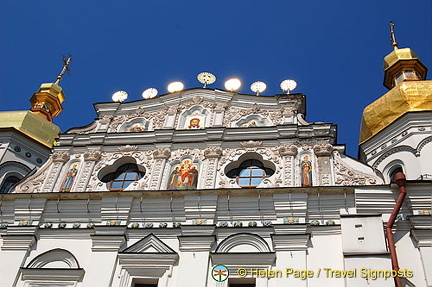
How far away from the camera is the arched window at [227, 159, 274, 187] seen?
1220 cm

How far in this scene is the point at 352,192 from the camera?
36.2 feet

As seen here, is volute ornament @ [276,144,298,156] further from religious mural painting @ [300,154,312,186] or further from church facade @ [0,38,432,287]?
religious mural painting @ [300,154,312,186]

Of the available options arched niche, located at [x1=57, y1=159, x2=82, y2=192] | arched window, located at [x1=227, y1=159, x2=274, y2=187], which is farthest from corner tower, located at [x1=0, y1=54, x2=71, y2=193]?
arched window, located at [x1=227, y1=159, x2=274, y2=187]

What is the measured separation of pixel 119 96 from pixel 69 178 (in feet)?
10.7

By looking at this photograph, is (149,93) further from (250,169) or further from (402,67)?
(402,67)

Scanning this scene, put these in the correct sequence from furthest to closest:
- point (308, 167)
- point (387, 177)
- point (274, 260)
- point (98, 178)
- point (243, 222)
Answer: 1. point (387, 177)
2. point (98, 178)
3. point (308, 167)
4. point (243, 222)
5. point (274, 260)

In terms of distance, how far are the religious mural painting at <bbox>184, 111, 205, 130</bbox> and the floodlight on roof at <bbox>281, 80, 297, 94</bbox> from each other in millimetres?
2185

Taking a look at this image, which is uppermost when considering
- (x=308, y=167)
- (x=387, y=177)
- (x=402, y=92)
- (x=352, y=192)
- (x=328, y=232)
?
(x=402, y=92)

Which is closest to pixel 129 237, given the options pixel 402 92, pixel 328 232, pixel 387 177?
pixel 328 232

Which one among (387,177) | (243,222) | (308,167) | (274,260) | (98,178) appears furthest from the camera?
(387,177)

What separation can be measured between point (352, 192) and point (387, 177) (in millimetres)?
3721

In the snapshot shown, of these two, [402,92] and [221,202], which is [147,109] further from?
[402,92]

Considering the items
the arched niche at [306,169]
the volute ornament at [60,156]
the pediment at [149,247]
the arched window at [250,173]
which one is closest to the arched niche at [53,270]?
the pediment at [149,247]

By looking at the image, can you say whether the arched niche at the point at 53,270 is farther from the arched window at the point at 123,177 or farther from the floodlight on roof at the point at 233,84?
the floodlight on roof at the point at 233,84
